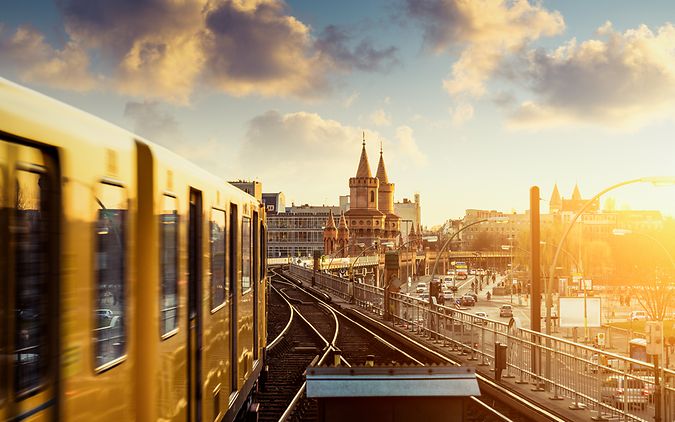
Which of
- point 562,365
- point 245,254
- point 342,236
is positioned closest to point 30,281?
point 245,254

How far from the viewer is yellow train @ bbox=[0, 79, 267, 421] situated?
139 inches

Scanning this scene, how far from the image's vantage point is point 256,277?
1259 centimetres

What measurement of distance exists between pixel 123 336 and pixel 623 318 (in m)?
72.5

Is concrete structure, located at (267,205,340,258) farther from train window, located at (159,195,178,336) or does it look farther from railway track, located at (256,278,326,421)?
train window, located at (159,195,178,336)

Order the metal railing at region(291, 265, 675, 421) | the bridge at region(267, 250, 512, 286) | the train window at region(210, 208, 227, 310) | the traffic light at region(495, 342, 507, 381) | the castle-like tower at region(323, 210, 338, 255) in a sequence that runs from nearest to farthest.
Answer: the train window at region(210, 208, 227, 310)
the metal railing at region(291, 265, 675, 421)
the traffic light at region(495, 342, 507, 381)
the bridge at region(267, 250, 512, 286)
the castle-like tower at region(323, 210, 338, 255)

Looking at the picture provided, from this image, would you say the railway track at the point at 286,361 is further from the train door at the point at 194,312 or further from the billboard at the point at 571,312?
the billboard at the point at 571,312

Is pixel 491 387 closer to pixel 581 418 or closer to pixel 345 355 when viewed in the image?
pixel 581 418

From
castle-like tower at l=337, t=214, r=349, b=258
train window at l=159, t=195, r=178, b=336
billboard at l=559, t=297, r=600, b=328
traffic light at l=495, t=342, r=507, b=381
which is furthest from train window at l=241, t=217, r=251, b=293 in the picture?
castle-like tower at l=337, t=214, r=349, b=258

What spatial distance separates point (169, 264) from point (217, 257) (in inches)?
84.5

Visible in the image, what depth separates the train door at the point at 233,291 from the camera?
941cm

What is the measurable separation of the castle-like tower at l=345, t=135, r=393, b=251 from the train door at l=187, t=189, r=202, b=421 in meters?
173

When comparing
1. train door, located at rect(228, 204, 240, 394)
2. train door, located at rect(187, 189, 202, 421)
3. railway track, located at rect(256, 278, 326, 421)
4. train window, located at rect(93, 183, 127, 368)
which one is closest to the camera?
train window, located at rect(93, 183, 127, 368)

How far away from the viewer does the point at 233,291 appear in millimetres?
9570

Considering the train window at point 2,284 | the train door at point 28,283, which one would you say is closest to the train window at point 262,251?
the train door at point 28,283
